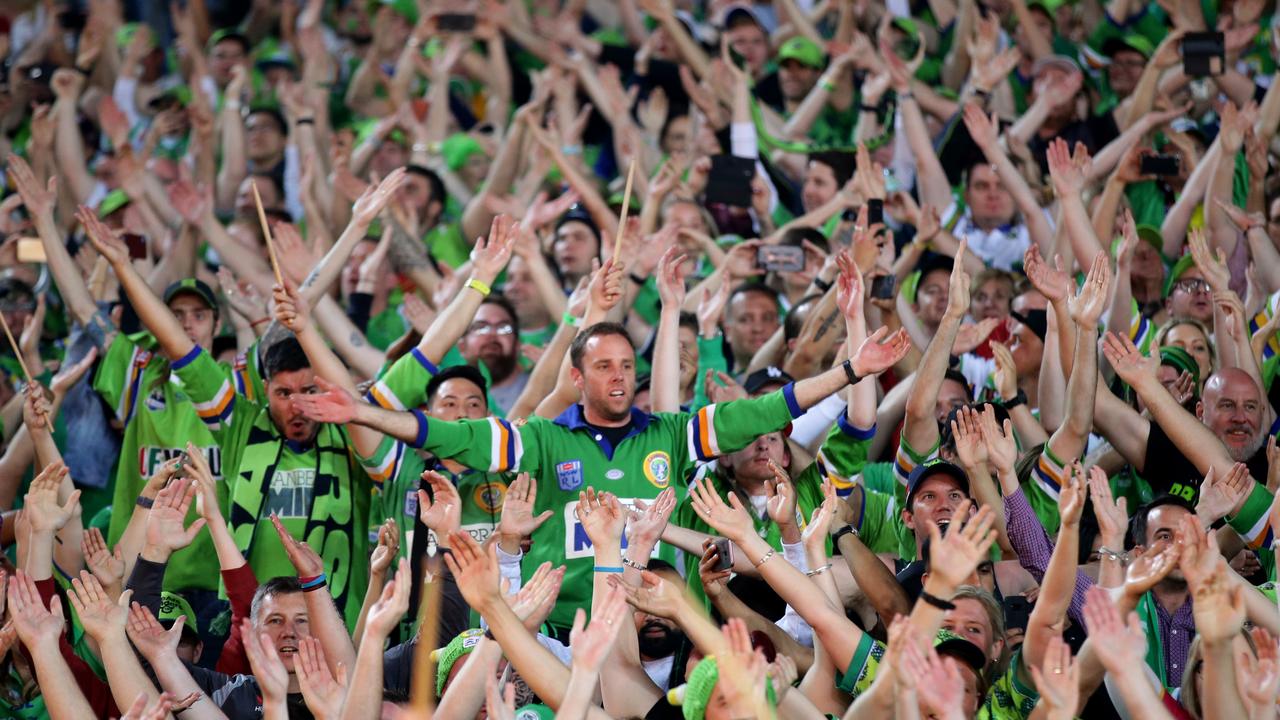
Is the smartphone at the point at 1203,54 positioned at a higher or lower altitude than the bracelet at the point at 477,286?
lower

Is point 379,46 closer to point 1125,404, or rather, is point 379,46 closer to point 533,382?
point 533,382

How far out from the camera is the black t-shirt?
6383 mm

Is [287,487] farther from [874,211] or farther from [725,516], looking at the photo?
[874,211]

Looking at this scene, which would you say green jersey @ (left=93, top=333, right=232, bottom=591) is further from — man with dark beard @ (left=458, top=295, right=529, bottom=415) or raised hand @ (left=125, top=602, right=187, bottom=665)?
raised hand @ (left=125, top=602, right=187, bottom=665)

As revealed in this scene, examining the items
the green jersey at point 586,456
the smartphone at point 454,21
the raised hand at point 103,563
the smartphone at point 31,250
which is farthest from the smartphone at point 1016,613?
the smartphone at point 454,21

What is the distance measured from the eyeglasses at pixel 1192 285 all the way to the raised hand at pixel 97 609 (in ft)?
15.6

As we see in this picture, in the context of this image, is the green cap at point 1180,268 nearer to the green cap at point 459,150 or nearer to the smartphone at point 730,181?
the smartphone at point 730,181

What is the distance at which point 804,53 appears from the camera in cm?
1075

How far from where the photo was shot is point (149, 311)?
6.81 meters

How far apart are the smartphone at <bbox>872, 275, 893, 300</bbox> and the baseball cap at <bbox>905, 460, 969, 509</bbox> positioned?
1418 millimetres

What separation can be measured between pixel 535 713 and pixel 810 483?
180 centimetres

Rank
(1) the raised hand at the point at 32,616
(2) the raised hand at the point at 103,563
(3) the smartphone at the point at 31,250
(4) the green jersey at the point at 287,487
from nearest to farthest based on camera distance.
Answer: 1. (1) the raised hand at the point at 32,616
2. (2) the raised hand at the point at 103,563
3. (4) the green jersey at the point at 287,487
4. (3) the smartphone at the point at 31,250

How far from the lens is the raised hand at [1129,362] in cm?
620

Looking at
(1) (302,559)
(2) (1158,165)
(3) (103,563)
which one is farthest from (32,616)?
(2) (1158,165)
